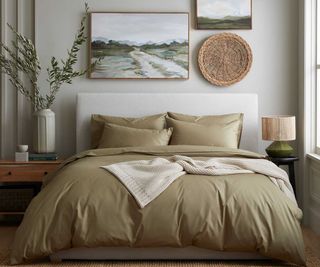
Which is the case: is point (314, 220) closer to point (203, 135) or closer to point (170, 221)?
point (203, 135)

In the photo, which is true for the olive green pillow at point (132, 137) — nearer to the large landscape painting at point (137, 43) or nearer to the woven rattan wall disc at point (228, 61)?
the large landscape painting at point (137, 43)

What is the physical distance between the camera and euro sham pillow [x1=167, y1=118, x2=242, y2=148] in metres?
5.87

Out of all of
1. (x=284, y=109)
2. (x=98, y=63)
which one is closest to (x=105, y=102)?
(x=98, y=63)

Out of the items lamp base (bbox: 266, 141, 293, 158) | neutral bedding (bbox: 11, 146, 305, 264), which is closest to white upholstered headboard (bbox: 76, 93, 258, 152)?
lamp base (bbox: 266, 141, 293, 158)

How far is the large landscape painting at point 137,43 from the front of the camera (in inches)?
252

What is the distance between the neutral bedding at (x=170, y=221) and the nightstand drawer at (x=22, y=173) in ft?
4.73

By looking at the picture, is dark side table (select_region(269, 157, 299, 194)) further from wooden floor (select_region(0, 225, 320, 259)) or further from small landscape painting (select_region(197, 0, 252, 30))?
small landscape painting (select_region(197, 0, 252, 30))

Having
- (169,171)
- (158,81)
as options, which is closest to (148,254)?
(169,171)

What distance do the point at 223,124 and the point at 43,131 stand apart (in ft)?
5.55

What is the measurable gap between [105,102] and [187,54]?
94 centimetres

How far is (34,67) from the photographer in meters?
6.20

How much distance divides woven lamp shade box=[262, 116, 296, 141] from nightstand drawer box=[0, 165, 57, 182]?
207cm

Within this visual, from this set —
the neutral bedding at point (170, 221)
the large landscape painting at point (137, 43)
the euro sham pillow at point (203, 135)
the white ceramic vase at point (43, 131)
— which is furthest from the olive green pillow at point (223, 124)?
the neutral bedding at point (170, 221)

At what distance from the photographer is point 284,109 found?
651 centimetres
